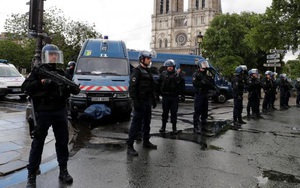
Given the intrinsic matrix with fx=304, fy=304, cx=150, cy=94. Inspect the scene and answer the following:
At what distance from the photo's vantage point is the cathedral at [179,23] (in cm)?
9994

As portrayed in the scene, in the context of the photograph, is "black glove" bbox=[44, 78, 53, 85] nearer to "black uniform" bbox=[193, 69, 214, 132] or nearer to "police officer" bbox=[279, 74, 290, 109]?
"black uniform" bbox=[193, 69, 214, 132]

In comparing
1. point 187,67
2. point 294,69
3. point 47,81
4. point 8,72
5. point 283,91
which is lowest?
point 283,91

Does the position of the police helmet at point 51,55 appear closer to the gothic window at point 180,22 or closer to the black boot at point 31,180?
the black boot at point 31,180

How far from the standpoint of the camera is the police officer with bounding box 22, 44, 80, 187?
12.4ft

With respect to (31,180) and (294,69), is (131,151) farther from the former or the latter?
(294,69)

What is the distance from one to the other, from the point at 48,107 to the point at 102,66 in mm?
5718

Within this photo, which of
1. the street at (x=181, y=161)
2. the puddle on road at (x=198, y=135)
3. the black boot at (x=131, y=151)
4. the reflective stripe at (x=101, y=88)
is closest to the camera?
the street at (x=181, y=161)

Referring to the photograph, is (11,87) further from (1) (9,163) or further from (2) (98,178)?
(2) (98,178)

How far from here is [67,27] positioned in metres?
27.7

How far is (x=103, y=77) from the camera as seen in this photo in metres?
8.92


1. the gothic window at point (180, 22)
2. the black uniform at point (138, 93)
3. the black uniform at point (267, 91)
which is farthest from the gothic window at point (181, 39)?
the black uniform at point (138, 93)

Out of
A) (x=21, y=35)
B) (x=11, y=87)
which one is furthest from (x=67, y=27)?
(x=11, y=87)

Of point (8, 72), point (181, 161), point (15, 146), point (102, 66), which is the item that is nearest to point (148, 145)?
point (181, 161)

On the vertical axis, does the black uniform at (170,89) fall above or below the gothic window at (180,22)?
below
